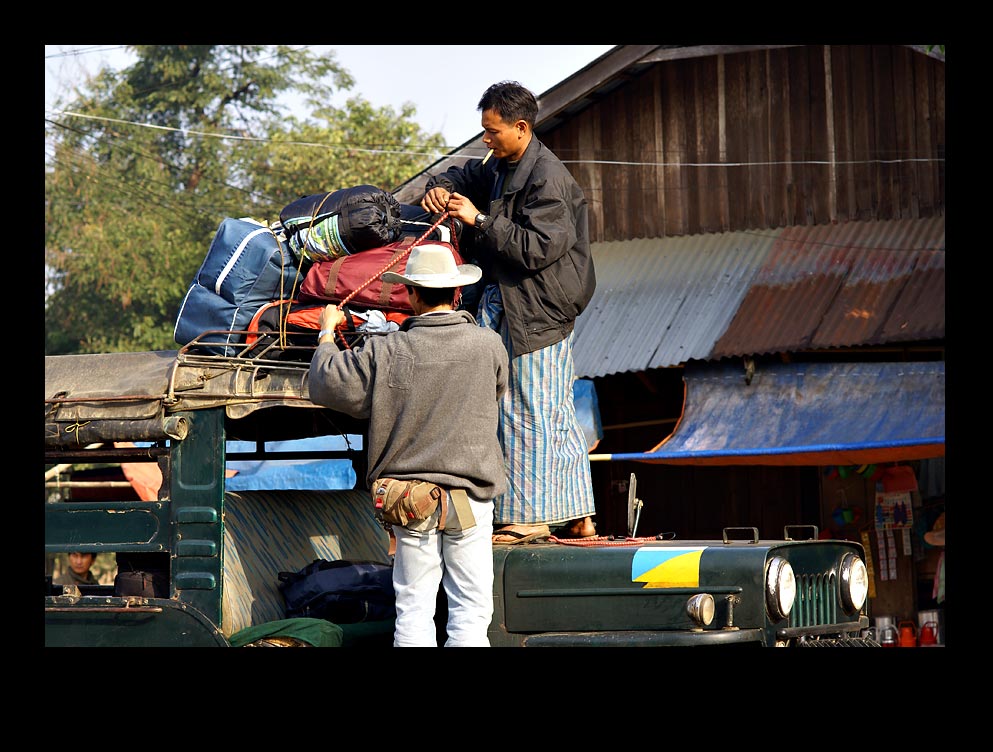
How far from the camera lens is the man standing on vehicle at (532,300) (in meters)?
5.16

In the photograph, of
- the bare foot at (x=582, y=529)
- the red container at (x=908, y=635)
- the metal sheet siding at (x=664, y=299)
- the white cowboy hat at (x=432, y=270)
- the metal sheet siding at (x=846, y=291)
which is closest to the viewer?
the white cowboy hat at (x=432, y=270)

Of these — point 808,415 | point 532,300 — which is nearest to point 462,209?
point 532,300

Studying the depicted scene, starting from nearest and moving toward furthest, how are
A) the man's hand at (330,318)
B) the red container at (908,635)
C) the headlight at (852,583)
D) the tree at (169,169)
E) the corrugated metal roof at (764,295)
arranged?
the man's hand at (330,318) < the headlight at (852,583) < the corrugated metal roof at (764,295) < the red container at (908,635) < the tree at (169,169)

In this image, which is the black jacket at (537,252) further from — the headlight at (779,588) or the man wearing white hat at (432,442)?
the headlight at (779,588)

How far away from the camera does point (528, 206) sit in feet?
17.4

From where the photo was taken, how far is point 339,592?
5418 millimetres

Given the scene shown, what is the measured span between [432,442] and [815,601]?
1.70 m

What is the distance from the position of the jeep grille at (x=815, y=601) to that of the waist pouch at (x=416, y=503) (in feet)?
4.36

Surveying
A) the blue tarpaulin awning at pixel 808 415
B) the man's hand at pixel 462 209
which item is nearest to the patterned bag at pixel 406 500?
the man's hand at pixel 462 209

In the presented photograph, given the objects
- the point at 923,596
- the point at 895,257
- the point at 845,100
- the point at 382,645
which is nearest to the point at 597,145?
the point at 845,100

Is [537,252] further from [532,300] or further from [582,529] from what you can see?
[582,529]

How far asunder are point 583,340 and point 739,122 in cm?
265

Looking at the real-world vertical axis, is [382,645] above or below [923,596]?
above

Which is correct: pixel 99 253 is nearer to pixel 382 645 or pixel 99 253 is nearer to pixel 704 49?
pixel 704 49
